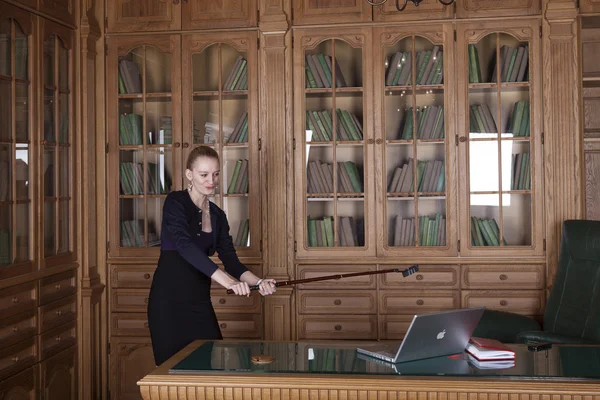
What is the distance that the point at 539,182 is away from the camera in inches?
165

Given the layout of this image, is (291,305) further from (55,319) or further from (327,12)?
(327,12)

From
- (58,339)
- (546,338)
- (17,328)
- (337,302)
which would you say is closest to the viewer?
(546,338)

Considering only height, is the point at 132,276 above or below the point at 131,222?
below

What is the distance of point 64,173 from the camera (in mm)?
4203

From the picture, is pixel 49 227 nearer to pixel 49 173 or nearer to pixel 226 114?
pixel 49 173

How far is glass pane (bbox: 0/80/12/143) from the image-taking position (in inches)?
140

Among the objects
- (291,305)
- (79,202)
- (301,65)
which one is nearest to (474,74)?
(301,65)

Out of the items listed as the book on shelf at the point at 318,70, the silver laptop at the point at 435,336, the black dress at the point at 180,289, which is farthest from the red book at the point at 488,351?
the book on shelf at the point at 318,70

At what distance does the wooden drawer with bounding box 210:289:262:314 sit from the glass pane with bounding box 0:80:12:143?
150 cm

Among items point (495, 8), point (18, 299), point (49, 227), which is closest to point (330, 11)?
point (495, 8)

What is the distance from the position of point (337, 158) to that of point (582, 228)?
1.43 m

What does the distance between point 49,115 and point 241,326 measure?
1655 millimetres

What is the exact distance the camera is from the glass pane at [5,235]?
3.57 meters

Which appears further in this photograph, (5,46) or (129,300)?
(129,300)
